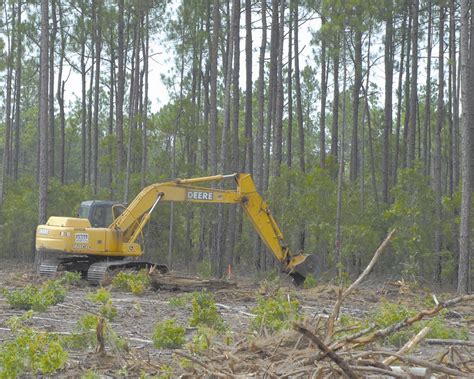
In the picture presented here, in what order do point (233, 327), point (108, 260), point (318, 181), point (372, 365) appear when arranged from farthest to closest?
point (318, 181) < point (108, 260) < point (233, 327) < point (372, 365)

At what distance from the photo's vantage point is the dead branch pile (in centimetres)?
487

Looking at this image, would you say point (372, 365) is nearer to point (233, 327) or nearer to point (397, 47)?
point (233, 327)

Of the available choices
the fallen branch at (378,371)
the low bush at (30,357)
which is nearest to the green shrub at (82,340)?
the low bush at (30,357)

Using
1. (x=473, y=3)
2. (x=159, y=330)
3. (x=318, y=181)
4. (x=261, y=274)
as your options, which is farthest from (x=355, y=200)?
(x=159, y=330)

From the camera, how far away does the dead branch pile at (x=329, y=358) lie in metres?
4.87

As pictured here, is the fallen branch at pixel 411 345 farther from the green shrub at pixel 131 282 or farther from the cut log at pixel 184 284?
the cut log at pixel 184 284

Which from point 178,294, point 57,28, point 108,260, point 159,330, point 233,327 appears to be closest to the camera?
point 159,330

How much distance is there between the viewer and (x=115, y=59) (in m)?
36.2

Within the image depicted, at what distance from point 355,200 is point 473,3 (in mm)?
7209

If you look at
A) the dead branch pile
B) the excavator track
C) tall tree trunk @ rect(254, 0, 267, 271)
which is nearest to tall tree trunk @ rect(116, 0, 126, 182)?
tall tree trunk @ rect(254, 0, 267, 271)

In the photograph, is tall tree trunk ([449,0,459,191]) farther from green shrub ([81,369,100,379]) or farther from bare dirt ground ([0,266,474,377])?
Answer: green shrub ([81,369,100,379])

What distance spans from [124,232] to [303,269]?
13.2 feet

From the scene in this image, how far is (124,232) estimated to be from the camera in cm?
1706

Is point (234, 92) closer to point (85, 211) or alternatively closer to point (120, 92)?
point (85, 211)
